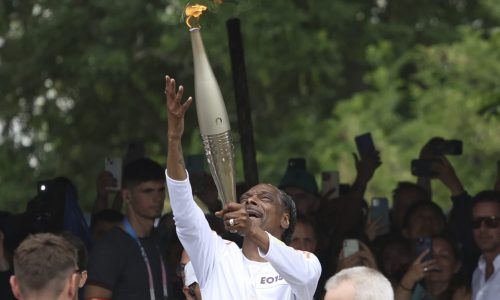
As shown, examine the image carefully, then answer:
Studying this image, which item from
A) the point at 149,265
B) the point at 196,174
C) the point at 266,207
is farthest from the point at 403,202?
the point at 266,207

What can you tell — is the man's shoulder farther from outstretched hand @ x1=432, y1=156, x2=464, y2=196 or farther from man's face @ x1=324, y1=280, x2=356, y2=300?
outstretched hand @ x1=432, y1=156, x2=464, y2=196

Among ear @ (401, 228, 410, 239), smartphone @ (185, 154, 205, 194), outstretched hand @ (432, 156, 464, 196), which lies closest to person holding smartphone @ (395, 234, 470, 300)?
ear @ (401, 228, 410, 239)

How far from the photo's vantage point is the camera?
10031 millimetres

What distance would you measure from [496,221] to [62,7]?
22.3 ft

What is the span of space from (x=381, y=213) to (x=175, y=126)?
3742mm

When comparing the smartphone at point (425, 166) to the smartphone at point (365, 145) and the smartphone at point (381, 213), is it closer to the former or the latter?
the smartphone at point (365, 145)

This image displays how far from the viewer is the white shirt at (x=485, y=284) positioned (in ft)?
28.1

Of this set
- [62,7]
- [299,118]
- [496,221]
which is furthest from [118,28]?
[496,221]

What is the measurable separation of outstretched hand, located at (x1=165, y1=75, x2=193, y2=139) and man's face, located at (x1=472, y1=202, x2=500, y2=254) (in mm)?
3055

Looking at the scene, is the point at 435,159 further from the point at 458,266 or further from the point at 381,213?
the point at 458,266

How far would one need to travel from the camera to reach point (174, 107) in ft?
20.1

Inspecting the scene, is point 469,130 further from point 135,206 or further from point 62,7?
point 135,206

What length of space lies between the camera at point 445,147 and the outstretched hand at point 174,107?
165 inches

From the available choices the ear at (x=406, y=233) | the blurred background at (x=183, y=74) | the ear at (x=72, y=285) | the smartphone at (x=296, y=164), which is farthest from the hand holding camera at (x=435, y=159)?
the ear at (x=72, y=285)
